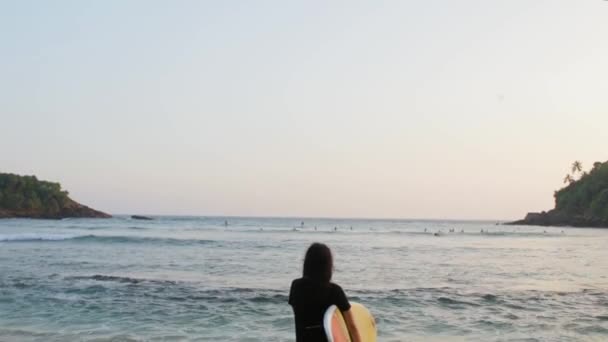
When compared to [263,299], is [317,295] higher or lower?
higher

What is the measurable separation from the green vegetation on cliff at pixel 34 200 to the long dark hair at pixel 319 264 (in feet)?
385

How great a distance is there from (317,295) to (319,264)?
227 millimetres

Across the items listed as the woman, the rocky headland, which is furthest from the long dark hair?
the rocky headland

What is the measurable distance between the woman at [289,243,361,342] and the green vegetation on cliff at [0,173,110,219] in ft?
385

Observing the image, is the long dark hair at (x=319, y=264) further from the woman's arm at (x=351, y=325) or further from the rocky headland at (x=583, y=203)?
the rocky headland at (x=583, y=203)

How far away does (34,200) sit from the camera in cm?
11862

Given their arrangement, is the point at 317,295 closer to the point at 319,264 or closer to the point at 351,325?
the point at 319,264

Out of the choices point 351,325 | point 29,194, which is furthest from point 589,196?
point 351,325

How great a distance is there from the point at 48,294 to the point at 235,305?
15.5ft

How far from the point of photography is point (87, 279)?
18.8 m

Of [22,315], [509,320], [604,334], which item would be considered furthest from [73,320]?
[604,334]

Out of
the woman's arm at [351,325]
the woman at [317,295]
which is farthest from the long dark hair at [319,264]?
the woman's arm at [351,325]

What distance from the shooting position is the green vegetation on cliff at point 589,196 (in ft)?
306

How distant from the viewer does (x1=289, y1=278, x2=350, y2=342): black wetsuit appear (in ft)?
15.7
